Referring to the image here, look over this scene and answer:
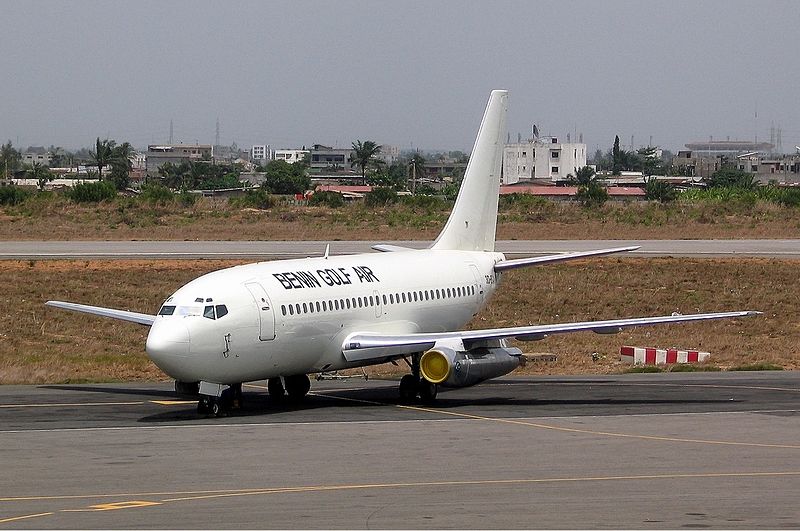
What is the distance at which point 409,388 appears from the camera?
3791 cm

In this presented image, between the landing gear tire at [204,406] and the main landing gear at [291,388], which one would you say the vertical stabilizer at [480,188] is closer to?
the main landing gear at [291,388]

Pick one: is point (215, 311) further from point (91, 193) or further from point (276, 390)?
point (91, 193)

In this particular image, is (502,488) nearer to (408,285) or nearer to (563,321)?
(408,285)

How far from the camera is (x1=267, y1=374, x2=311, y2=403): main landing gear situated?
37594 mm

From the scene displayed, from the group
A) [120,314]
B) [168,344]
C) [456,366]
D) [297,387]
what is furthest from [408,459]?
[120,314]

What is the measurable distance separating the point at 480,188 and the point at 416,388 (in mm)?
10298

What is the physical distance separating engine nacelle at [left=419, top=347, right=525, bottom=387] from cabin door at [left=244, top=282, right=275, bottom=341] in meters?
4.61

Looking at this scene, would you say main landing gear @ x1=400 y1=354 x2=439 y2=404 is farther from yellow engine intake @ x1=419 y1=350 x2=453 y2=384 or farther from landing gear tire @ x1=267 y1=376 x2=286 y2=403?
landing gear tire @ x1=267 y1=376 x2=286 y2=403

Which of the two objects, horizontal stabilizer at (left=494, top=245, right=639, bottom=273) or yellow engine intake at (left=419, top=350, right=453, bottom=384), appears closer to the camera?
yellow engine intake at (left=419, top=350, right=453, bottom=384)

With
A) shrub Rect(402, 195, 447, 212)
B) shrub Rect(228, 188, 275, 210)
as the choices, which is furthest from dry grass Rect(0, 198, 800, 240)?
shrub Rect(228, 188, 275, 210)

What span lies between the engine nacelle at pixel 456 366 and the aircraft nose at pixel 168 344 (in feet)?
23.8

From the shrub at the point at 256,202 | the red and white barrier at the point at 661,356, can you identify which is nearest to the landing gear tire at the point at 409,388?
the red and white barrier at the point at 661,356

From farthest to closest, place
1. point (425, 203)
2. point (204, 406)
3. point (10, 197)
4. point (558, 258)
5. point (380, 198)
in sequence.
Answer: point (380, 198) < point (425, 203) < point (10, 197) < point (558, 258) < point (204, 406)

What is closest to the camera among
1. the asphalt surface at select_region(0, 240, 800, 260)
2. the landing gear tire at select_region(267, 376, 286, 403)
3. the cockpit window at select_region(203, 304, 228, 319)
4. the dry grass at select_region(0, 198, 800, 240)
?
the cockpit window at select_region(203, 304, 228, 319)
